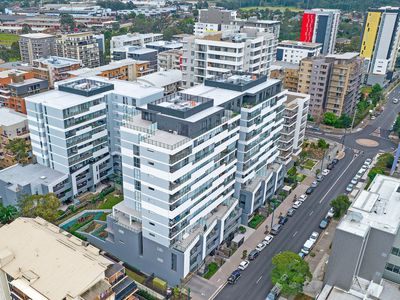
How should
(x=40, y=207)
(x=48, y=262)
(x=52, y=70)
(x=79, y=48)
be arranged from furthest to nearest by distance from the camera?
(x=79, y=48) < (x=52, y=70) < (x=40, y=207) < (x=48, y=262)

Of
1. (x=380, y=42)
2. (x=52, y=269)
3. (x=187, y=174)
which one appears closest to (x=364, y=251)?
(x=187, y=174)

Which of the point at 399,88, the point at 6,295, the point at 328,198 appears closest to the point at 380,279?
the point at 328,198

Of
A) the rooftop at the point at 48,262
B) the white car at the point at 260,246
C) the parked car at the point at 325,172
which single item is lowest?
the white car at the point at 260,246

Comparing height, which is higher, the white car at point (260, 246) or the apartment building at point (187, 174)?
the apartment building at point (187, 174)

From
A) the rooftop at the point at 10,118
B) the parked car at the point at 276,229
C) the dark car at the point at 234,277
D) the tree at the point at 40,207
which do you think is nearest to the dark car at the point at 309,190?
the parked car at the point at 276,229

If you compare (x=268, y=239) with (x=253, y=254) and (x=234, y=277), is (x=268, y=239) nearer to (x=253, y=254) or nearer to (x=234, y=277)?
(x=253, y=254)

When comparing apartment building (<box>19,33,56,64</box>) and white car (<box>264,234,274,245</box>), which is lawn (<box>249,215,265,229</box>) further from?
apartment building (<box>19,33,56,64</box>)

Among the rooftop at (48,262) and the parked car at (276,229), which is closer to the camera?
the rooftop at (48,262)

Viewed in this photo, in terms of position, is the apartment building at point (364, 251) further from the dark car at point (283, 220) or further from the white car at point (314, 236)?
the dark car at point (283, 220)
